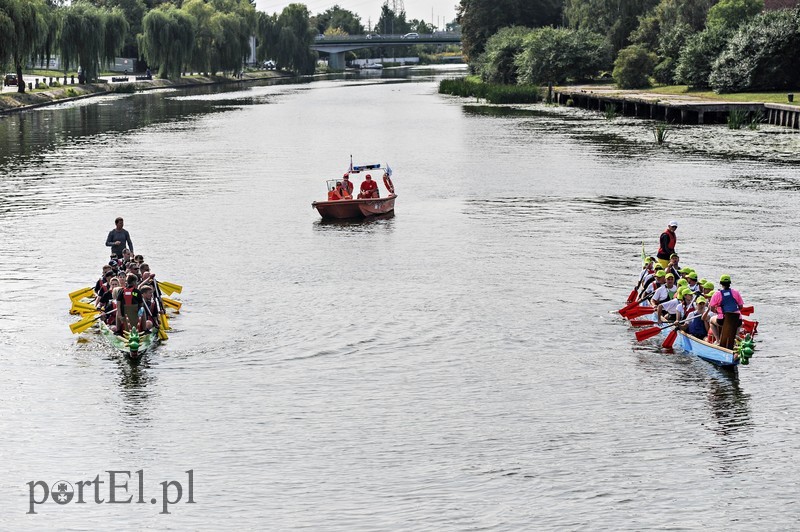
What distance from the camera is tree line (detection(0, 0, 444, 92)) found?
330 ft

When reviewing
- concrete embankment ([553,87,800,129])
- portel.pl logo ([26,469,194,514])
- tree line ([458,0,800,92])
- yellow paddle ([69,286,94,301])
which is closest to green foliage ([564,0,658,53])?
tree line ([458,0,800,92])

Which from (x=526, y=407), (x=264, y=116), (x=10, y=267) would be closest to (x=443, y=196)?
(x=10, y=267)

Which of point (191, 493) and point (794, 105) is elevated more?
point (794, 105)

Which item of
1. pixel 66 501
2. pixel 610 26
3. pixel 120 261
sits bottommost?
pixel 66 501

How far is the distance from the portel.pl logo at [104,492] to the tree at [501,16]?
14448cm

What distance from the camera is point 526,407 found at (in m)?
23.5

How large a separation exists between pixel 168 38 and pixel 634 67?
219 ft

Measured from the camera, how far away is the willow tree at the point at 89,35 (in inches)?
4951

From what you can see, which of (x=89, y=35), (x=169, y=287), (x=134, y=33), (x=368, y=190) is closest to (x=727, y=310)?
(x=169, y=287)

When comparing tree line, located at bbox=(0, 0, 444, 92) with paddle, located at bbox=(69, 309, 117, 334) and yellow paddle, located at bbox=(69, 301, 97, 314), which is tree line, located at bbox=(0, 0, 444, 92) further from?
paddle, located at bbox=(69, 309, 117, 334)

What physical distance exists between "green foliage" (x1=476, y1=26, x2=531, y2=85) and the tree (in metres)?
13.2

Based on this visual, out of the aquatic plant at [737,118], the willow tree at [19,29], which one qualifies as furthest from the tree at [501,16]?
the aquatic plant at [737,118]

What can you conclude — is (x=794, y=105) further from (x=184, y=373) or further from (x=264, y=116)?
(x=184, y=373)

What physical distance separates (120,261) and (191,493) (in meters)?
14.5
